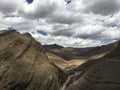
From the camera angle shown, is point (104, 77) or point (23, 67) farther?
point (23, 67)

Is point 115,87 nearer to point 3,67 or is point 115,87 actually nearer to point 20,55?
point 3,67

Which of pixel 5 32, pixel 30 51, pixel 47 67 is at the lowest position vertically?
pixel 47 67

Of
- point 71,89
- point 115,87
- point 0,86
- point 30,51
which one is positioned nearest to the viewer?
point 115,87

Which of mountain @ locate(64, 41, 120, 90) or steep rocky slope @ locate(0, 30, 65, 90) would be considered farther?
steep rocky slope @ locate(0, 30, 65, 90)

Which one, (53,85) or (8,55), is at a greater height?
(8,55)

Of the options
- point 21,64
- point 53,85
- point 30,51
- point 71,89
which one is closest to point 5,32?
point 30,51

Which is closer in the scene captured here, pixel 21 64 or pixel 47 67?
pixel 21 64

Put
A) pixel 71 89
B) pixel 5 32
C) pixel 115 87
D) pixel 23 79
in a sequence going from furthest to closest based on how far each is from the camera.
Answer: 1. pixel 5 32
2. pixel 23 79
3. pixel 71 89
4. pixel 115 87

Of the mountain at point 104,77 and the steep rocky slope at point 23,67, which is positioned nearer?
the mountain at point 104,77
